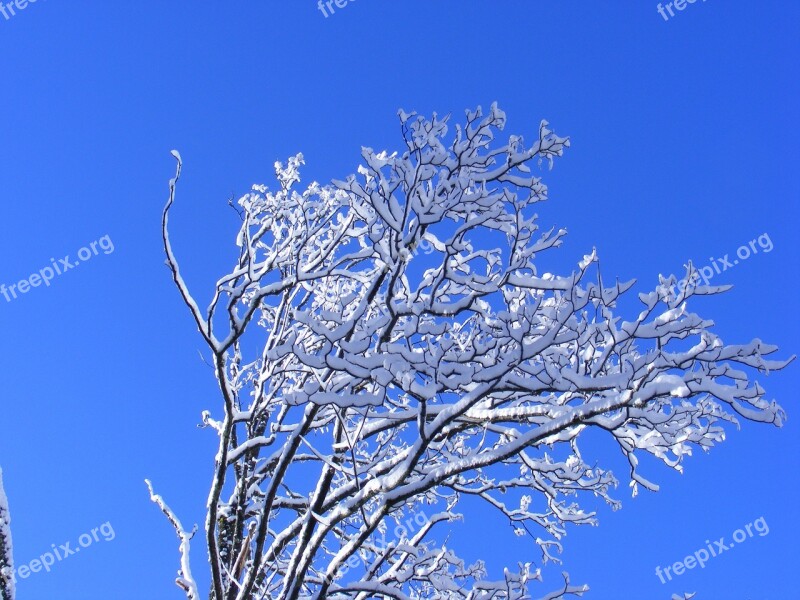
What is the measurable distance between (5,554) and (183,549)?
3.17m

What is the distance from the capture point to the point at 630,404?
12.5 feet

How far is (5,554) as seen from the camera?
11.7ft

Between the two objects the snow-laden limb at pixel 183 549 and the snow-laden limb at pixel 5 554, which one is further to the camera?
the snow-laden limb at pixel 183 549

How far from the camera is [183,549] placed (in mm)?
6531

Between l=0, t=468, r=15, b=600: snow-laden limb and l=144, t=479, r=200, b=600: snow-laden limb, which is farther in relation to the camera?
l=144, t=479, r=200, b=600: snow-laden limb

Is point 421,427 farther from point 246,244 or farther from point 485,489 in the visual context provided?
point 246,244

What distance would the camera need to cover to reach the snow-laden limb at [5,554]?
3.47 m

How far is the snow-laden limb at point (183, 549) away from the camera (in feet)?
20.2

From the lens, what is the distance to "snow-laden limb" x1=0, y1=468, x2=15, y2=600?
347 centimetres

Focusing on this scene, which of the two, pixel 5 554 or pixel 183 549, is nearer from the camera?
pixel 5 554

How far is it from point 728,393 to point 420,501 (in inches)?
194

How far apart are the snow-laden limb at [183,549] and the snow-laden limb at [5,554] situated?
2.77 metres

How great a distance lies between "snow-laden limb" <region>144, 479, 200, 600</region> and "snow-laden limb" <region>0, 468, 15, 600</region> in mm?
2770

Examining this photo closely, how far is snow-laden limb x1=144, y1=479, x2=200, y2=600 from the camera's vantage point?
6.16 m
